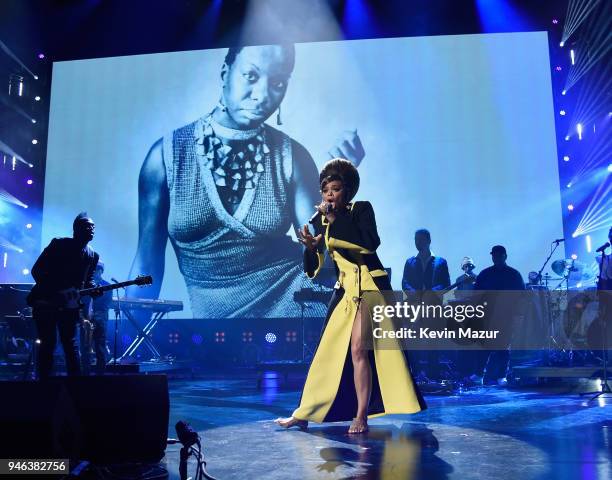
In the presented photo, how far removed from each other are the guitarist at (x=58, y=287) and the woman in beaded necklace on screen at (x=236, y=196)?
3.91 meters

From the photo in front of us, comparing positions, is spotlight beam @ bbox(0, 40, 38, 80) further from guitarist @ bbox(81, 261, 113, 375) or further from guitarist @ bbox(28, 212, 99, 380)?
guitarist @ bbox(28, 212, 99, 380)

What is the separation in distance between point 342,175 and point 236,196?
550cm

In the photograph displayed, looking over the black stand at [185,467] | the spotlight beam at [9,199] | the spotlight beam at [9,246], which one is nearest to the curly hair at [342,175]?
A: the black stand at [185,467]

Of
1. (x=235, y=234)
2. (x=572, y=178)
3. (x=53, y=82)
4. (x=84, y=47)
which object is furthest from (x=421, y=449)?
(x=84, y=47)

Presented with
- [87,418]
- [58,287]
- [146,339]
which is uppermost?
[58,287]

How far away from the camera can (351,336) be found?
3645 mm

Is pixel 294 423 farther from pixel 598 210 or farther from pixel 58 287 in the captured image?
pixel 598 210

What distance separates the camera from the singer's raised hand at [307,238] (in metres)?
3.56

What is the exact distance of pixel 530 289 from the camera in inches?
316

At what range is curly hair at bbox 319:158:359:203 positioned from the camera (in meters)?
3.71

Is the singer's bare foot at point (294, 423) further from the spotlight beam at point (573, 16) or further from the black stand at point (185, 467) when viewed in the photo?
the spotlight beam at point (573, 16)

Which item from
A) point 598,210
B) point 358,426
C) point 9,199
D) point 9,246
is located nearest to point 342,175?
point 358,426

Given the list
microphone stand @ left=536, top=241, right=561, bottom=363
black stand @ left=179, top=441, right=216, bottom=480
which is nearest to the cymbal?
microphone stand @ left=536, top=241, right=561, bottom=363

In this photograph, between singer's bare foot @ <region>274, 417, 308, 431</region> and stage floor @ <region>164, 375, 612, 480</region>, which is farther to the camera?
singer's bare foot @ <region>274, 417, 308, 431</region>
